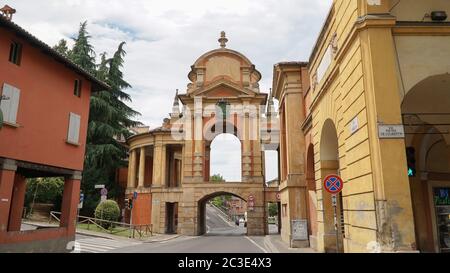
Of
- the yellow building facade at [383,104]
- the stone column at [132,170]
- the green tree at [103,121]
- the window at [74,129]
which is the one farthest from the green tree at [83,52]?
the yellow building facade at [383,104]

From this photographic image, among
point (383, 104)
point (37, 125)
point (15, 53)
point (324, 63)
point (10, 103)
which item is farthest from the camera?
point (37, 125)

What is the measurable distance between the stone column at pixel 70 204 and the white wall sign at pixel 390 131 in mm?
14970

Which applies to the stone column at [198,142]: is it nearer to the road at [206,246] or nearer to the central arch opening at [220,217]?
the central arch opening at [220,217]

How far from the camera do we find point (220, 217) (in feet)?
Result: 227

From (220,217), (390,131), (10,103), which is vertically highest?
(10,103)

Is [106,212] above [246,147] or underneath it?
underneath

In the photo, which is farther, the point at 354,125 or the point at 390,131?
the point at 354,125

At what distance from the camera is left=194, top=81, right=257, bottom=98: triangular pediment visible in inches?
1404

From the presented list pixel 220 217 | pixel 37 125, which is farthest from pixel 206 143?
pixel 220 217

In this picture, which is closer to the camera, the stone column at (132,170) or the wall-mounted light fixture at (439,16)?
the wall-mounted light fixture at (439,16)

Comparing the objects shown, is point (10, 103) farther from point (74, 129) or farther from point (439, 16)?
point (439, 16)

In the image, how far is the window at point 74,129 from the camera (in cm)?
1731

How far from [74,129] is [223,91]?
20.2 meters

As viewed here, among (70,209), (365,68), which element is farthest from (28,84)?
(365,68)
